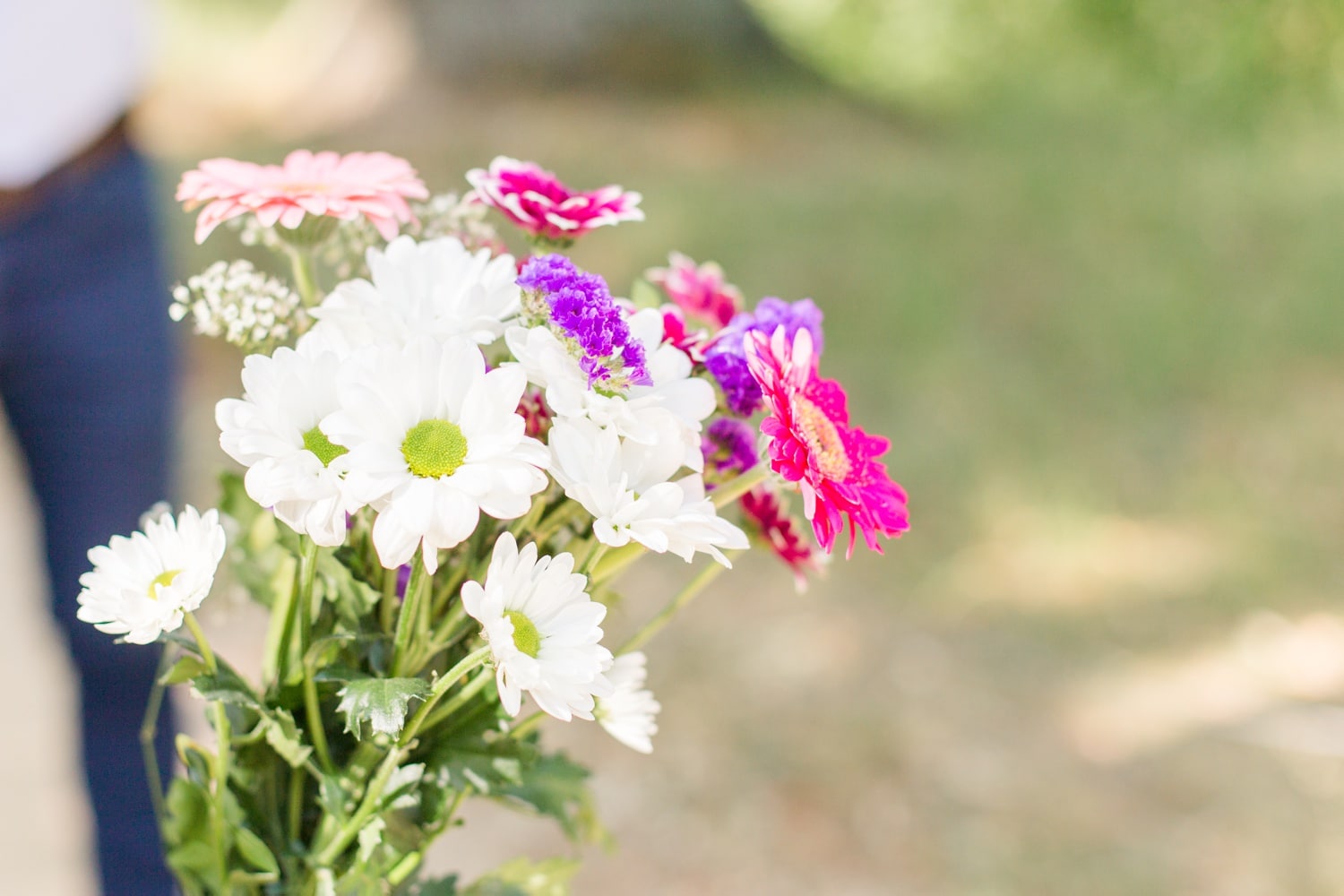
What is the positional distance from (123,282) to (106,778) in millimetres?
572

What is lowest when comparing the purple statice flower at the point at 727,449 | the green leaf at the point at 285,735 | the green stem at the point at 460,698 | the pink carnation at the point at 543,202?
the green leaf at the point at 285,735

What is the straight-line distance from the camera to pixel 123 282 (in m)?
1.26

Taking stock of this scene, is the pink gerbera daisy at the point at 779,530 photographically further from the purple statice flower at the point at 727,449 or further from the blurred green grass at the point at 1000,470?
the blurred green grass at the point at 1000,470

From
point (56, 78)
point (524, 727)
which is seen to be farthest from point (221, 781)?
point (56, 78)

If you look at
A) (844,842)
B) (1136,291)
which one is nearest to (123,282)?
(844,842)

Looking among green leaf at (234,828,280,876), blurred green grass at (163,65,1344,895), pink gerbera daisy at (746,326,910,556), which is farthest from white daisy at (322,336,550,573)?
blurred green grass at (163,65,1344,895)

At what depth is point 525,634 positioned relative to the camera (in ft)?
1.51

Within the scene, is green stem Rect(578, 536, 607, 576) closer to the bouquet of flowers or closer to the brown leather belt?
the bouquet of flowers

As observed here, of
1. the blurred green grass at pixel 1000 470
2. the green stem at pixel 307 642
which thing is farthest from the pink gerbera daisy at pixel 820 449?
the blurred green grass at pixel 1000 470

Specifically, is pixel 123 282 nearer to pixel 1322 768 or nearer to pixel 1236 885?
pixel 1236 885

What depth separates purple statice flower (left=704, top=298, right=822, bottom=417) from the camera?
1.74 ft

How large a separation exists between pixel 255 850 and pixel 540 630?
0.69 feet

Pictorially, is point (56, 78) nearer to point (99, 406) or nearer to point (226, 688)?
point (99, 406)

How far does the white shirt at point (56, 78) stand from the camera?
1166mm
